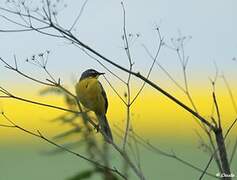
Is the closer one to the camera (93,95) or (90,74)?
(93,95)

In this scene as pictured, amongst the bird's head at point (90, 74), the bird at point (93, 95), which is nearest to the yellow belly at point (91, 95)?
the bird at point (93, 95)

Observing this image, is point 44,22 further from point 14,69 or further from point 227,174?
point 227,174

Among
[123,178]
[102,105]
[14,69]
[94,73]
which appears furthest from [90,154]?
[94,73]

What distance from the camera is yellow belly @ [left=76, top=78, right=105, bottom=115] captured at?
163 inches

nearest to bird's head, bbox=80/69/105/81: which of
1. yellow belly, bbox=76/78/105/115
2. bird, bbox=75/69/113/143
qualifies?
bird, bbox=75/69/113/143

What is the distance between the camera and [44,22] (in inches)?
91.2

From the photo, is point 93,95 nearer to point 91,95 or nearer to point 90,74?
point 91,95

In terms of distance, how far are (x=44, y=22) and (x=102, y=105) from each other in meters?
1.96

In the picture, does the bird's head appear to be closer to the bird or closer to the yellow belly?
the bird

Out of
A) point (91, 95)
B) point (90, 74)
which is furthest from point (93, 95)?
point (90, 74)

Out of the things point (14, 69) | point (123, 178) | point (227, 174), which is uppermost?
point (14, 69)

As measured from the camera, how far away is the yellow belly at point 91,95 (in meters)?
4.14

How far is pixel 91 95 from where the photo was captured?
4305 millimetres

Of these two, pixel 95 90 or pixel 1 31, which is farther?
pixel 95 90
